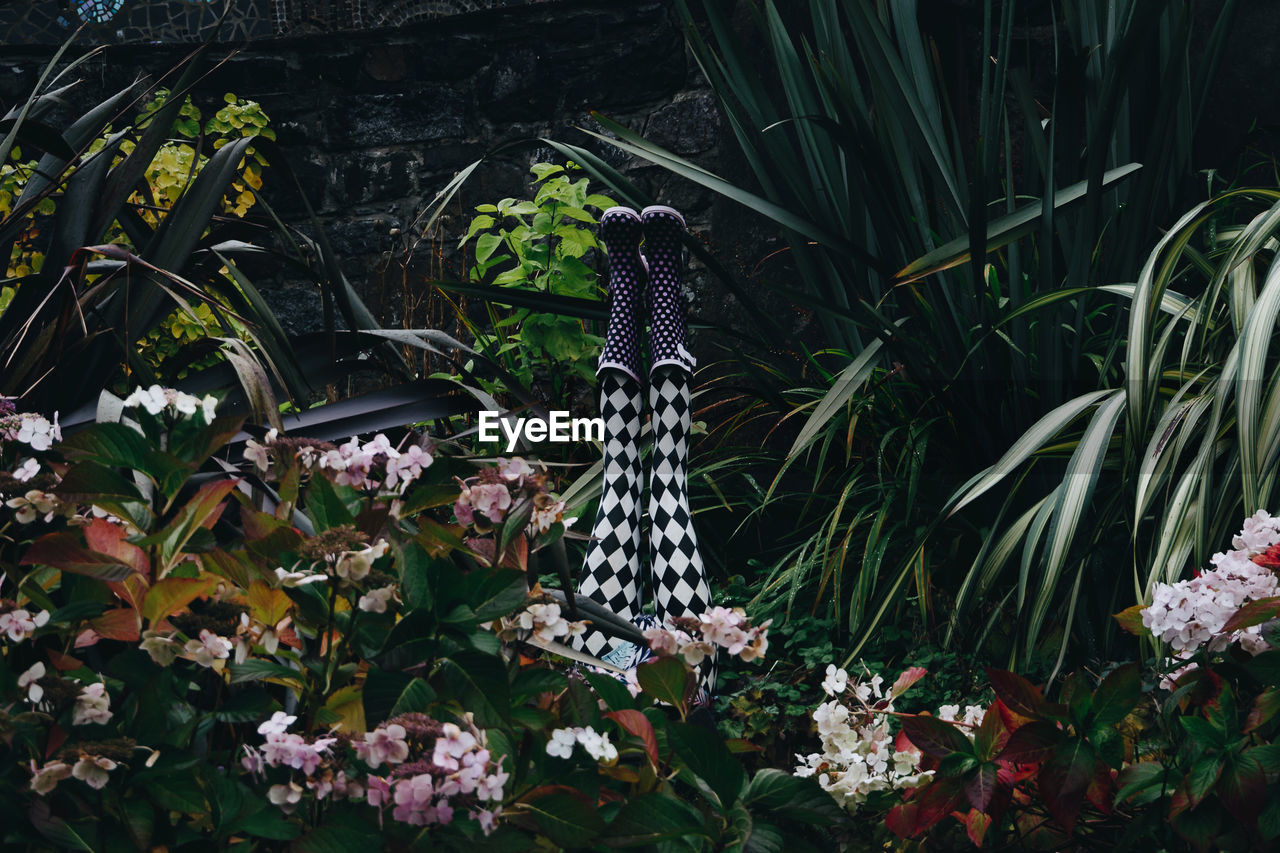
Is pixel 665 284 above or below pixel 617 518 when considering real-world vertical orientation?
above

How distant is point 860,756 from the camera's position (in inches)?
46.7

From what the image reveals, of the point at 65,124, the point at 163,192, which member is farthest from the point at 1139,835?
the point at 65,124

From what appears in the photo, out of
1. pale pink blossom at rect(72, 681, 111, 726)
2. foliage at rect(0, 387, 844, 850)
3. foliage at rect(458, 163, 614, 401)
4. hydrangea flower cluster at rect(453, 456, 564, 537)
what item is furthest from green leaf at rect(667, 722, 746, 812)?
foliage at rect(458, 163, 614, 401)

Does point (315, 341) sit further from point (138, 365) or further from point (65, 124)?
point (65, 124)

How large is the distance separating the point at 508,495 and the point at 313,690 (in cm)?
23

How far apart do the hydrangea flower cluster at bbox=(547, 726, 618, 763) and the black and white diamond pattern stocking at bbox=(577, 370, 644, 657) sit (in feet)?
3.09

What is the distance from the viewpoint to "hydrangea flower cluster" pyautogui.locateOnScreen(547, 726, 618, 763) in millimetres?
808

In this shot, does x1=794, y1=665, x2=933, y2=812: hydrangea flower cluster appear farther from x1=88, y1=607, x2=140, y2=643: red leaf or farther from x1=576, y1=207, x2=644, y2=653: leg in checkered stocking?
x1=88, y1=607, x2=140, y2=643: red leaf

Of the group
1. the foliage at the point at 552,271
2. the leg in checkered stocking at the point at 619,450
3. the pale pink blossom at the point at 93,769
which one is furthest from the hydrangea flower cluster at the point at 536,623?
the foliage at the point at 552,271

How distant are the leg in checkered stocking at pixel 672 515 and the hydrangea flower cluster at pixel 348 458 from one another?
2.98ft

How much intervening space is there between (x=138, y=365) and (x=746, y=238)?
191 centimetres

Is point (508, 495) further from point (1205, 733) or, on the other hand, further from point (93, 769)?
point (1205, 733)

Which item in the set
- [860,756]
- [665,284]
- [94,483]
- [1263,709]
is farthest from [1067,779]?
[665,284]

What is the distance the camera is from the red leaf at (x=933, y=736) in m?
0.98
